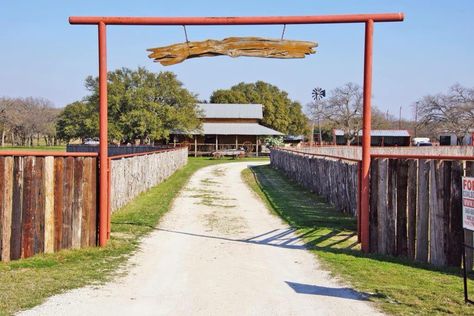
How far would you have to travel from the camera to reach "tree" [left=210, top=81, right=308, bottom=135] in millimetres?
78688

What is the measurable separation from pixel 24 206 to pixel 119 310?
11.6ft

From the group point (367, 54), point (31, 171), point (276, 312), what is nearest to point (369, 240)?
point (367, 54)

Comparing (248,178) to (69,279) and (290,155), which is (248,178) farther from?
(69,279)

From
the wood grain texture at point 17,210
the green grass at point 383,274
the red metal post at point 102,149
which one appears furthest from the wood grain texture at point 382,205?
the wood grain texture at point 17,210

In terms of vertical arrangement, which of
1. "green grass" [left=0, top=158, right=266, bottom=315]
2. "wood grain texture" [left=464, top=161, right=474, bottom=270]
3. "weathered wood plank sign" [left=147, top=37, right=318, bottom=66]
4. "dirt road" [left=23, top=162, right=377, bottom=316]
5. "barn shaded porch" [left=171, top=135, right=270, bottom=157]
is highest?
"weathered wood plank sign" [left=147, top=37, right=318, bottom=66]

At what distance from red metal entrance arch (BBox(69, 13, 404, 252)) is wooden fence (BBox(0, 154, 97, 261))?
0.16 meters

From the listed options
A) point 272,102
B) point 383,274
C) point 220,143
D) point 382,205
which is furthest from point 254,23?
point 272,102

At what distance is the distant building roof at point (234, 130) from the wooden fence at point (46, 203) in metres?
47.8

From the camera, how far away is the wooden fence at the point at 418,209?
759cm

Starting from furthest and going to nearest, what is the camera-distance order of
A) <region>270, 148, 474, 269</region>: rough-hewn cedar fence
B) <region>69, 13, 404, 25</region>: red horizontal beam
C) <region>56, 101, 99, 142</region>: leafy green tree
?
<region>56, 101, 99, 142</region>: leafy green tree
<region>69, 13, 404, 25</region>: red horizontal beam
<region>270, 148, 474, 269</region>: rough-hewn cedar fence

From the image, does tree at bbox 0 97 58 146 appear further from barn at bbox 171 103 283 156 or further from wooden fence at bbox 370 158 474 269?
wooden fence at bbox 370 158 474 269

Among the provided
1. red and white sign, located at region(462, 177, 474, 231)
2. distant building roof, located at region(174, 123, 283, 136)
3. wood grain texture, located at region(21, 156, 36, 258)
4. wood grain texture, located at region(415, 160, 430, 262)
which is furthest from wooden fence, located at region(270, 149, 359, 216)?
distant building roof, located at region(174, 123, 283, 136)

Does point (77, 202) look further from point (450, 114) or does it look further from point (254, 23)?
point (450, 114)

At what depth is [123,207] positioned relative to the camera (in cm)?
1481
